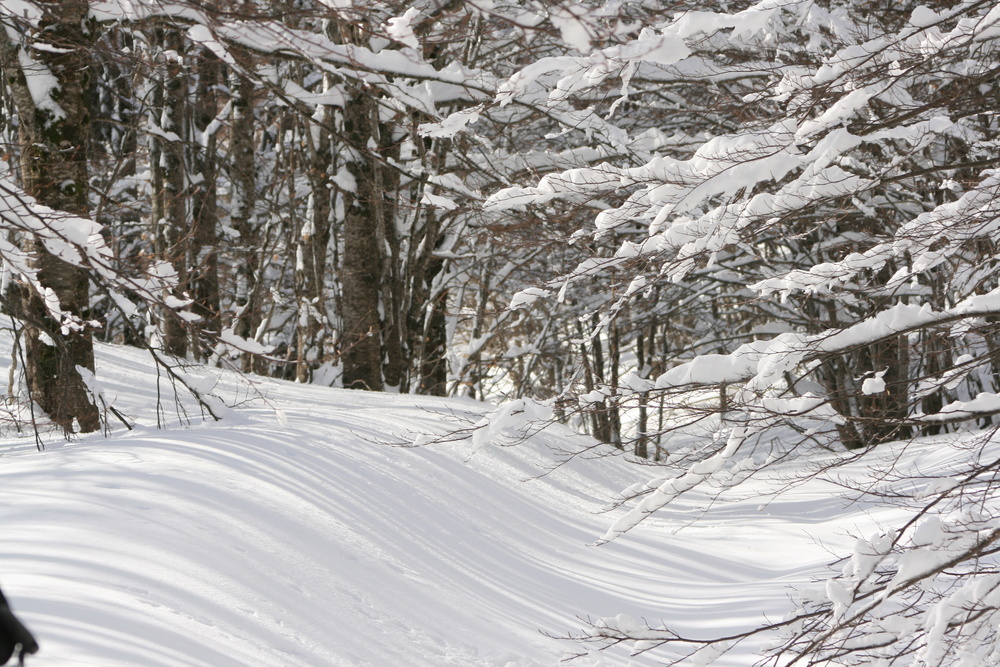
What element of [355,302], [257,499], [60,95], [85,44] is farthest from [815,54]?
[355,302]

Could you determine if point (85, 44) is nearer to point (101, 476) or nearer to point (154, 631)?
point (101, 476)

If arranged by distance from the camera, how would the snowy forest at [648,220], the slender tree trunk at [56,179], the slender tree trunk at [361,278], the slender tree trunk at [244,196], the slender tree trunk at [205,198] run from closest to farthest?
the snowy forest at [648,220] → the slender tree trunk at [56,179] → the slender tree trunk at [361,278] → the slender tree trunk at [205,198] → the slender tree trunk at [244,196]

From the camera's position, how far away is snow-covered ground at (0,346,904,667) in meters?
2.93

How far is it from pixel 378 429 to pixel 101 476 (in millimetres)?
2252

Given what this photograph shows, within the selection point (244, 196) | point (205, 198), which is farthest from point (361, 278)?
point (244, 196)

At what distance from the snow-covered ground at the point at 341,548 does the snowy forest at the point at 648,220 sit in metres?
0.41

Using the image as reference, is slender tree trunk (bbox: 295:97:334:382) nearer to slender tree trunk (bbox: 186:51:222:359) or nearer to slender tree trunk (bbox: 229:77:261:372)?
slender tree trunk (bbox: 229:77:261:372)

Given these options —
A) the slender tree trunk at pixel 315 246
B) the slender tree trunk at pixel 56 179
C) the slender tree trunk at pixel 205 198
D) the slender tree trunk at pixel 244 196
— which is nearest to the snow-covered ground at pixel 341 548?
the slender tree trunk at pixel 56 179

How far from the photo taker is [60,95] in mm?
5594

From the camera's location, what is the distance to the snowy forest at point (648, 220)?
9.32 feet

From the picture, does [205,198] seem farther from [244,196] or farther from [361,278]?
[361,278]

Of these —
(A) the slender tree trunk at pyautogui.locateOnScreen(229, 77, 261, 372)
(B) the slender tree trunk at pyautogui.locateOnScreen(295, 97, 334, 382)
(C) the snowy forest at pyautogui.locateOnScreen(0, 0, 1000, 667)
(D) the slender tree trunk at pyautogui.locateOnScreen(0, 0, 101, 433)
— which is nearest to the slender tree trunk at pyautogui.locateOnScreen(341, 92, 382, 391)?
(C) the snowy forest at pyautogui.locateOnScreen(0, 0, 1000, 667)

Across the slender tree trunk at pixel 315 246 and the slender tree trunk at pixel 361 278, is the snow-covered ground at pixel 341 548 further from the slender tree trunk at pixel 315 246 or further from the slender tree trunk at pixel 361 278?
the slender tree trunk at pixel 315 246

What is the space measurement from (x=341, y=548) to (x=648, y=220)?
211 cm
